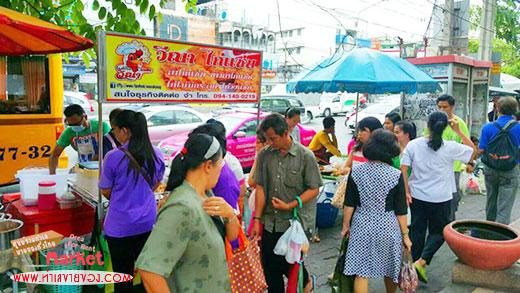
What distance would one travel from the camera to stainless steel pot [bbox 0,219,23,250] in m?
3.10

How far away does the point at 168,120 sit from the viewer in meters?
12.3

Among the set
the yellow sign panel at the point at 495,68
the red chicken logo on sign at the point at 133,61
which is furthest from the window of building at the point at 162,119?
the yellow sign panel at the point at 495,68

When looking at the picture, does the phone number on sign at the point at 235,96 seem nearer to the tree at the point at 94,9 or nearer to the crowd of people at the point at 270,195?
the crowd of people at the point at 270,195

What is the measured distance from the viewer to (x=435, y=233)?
413cm

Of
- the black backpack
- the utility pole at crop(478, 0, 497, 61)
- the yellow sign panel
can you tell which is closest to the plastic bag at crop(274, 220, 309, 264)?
the black backpack

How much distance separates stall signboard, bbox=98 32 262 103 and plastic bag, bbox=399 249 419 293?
6.94 feet

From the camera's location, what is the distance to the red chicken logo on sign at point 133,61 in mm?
3089

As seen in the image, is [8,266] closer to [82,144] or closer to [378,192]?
[82,144]

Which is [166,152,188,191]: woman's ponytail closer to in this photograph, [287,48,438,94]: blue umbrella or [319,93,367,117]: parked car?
[287,48,438,94]: blue umbrella

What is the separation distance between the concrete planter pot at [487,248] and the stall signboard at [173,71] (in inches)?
97.1

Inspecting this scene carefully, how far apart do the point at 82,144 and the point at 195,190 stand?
340 cm

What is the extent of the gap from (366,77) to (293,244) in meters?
3.48

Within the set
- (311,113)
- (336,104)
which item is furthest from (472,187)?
(336,104)

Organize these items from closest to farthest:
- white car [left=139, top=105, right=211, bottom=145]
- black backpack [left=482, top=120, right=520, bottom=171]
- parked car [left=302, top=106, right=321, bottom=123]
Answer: black backpack [left=482, top=120, right=520, bottom=171]
white car [left=139, top=105, right=211, bottom=145]
parked car [left=302, top=106, right=321, bottom=123]
